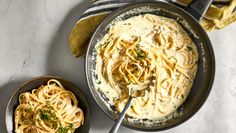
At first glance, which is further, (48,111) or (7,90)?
(7,90)

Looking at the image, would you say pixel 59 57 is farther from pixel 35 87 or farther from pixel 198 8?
pixel 198 8

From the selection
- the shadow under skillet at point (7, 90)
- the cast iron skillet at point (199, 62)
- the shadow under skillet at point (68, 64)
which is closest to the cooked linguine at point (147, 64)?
the cast iron skillet at point (199, 62)

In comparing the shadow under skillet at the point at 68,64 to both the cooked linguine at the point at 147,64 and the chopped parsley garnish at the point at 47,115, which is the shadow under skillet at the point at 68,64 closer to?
the cooked linguine at the point at 147,64

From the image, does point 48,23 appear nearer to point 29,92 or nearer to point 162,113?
point 29,92

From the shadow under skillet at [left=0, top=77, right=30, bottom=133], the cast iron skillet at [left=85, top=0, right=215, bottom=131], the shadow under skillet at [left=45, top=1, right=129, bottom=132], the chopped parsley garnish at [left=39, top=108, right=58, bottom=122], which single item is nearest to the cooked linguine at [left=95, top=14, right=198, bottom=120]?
the cast iron skillet at [left=85, top=0, right=215, bottom=131]

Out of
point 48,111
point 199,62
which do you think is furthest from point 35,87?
point 199,62

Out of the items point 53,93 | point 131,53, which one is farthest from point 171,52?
point 53,93
